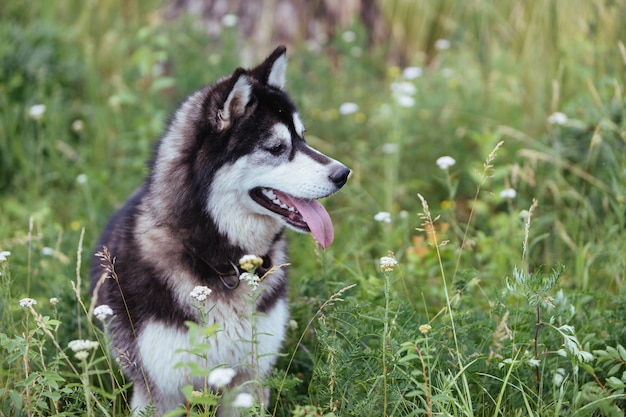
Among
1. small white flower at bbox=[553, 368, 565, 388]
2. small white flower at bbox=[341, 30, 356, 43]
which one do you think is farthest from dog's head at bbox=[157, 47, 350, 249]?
small white flower at bbox=[341, 30, 356, 43]

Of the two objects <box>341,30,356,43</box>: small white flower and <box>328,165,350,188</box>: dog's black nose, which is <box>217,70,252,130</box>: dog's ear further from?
<box>341,30,356,43</box>: small white flower

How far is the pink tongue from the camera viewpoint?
113 inches

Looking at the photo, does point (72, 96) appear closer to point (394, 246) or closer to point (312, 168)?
point (394, 246)

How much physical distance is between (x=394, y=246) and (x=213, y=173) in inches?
67.0

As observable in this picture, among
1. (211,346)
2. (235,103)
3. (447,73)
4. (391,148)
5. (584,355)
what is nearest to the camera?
(584,355)

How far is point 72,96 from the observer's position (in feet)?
19.4

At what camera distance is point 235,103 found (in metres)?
2.83

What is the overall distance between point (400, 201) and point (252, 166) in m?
2.38

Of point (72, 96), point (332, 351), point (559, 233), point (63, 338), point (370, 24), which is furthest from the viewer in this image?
point (370, 24)

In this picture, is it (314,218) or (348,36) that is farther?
(348,36)

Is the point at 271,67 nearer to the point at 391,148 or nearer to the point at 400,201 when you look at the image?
the point at 391,148

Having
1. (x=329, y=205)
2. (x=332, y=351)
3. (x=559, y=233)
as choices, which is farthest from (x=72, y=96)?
(x=332, y=351)

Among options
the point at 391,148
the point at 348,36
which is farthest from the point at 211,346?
the point at 348,36

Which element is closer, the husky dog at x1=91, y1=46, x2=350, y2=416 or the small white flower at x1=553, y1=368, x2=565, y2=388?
the small white flower at x1=553, y1=368, x2=565, y2=388
